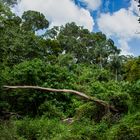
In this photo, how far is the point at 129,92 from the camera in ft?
51.6

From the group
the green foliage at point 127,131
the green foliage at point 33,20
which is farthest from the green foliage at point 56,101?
the green foliage at point 33,20

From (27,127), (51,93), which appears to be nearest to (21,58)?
(51,93)

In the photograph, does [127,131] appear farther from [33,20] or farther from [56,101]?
[33,20]

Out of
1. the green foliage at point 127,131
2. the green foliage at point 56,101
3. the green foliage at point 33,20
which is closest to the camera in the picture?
the green foliage at point 127,131

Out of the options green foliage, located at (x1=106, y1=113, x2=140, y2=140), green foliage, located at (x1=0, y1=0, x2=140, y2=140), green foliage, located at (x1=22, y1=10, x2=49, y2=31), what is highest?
green foliage, located at (x1=22, y1=10, x2=49, y2=31)

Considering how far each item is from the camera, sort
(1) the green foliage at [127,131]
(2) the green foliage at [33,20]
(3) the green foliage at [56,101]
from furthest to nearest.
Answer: (2) the green foliage at [33,20] → (3) the green foliage at [56,101] → (1) the green foliage at [127,131]

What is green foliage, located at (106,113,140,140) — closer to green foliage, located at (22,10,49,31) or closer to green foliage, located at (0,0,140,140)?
green foliage, located at (0,0,140,140)

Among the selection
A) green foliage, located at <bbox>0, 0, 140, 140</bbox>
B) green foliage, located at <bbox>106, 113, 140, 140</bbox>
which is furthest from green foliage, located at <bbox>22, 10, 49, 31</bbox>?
green foliage, located at <bbox>106, 113, 140, 140</bbox>

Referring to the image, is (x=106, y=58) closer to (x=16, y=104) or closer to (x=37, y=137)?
(x=16, y=104)

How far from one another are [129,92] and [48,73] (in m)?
8.32

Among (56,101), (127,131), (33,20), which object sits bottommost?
(127,131)

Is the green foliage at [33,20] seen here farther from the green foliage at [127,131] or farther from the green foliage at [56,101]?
the green foliage at [127,131]

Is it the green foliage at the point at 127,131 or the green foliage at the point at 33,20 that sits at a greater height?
the green foliage at the point at 33,20

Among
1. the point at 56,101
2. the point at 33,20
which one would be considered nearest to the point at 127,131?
the point at 56,101
